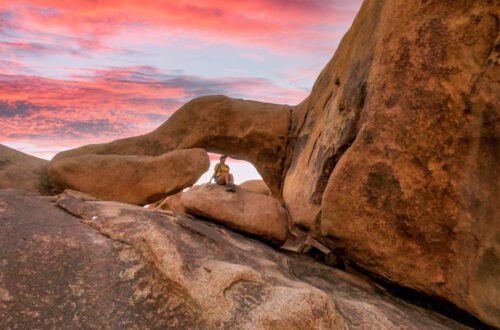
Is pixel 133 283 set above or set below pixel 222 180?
below

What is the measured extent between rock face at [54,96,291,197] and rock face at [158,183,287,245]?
11.1 feet

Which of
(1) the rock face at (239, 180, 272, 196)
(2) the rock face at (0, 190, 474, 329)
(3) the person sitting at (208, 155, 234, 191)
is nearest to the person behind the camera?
(2) the rock face at (0, 190, 474, 329)

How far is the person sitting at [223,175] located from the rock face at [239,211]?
0.65ft

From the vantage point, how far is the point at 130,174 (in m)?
9.20

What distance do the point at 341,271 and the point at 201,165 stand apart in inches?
162

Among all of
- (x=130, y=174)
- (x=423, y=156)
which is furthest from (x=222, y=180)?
(x=423, y=156)

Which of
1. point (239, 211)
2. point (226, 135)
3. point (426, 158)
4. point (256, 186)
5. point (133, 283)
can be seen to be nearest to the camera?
point (133, 283)

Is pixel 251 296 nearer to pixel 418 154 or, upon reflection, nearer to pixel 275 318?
pixel 275 318

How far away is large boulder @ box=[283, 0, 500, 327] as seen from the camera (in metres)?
5.06

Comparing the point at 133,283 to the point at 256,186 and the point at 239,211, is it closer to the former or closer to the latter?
the point at 239,211

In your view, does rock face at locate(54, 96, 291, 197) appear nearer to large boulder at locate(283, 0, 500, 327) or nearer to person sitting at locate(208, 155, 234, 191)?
person sitting at locate(208, 155, 234, 191)

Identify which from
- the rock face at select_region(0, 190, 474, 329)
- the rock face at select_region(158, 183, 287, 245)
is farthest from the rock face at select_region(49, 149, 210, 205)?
the rock face at select_region(0, 190, 474, 329)

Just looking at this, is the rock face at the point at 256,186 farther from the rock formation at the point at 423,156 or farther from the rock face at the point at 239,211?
the rock formation at the point at 423,156

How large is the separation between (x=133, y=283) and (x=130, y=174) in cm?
553
